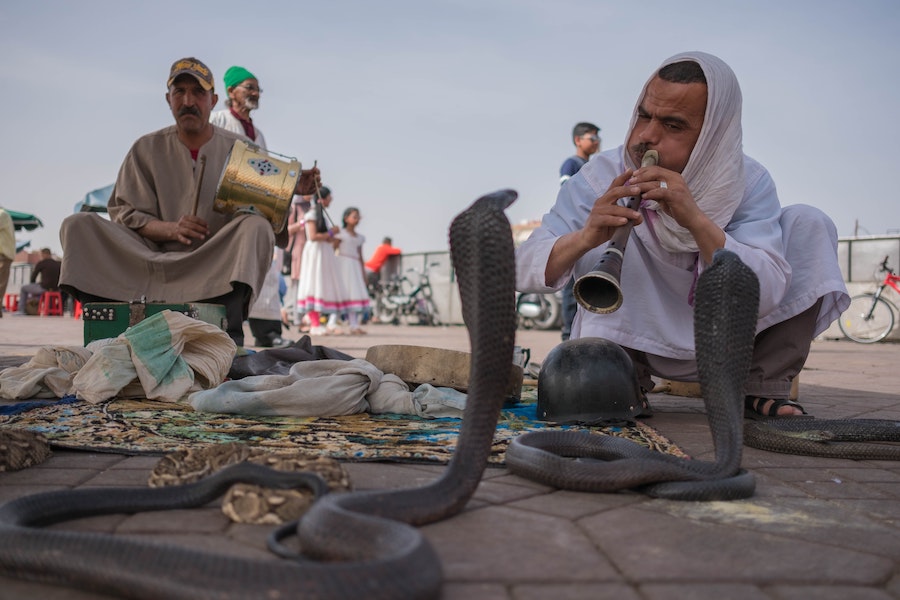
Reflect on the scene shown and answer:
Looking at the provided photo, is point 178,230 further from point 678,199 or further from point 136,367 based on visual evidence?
point 678,199

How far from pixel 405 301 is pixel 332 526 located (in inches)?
632

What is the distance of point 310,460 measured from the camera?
1.54 metres

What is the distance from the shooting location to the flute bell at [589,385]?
2609 millimetres

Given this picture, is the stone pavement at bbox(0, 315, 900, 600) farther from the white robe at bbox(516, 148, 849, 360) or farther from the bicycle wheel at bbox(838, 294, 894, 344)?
the bicycle wheel at bbox(838, 294, 894, 344)

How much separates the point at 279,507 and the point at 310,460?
150mm

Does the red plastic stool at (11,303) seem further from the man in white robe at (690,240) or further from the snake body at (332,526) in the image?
the snake body at (332,526)

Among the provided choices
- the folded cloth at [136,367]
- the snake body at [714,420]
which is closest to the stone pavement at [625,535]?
the snake body at [714,420]

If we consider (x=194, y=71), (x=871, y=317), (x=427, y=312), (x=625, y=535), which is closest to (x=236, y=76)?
(x=194, y=71)

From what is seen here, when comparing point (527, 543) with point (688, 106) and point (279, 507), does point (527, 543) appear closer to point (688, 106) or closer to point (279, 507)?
point (279, 507)

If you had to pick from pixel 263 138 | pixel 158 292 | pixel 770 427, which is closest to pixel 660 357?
pixel 770 427

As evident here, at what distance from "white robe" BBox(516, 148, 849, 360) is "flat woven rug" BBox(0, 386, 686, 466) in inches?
16.3

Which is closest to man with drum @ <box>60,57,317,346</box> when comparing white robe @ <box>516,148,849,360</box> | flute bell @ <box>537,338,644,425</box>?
white robe @ <box>516,148,849,360</box>

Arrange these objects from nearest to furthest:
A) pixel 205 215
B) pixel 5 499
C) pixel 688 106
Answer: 1. pixel 5 499
2. pixel 688 106
3. pixel 205 215

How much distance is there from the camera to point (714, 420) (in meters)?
1.77
